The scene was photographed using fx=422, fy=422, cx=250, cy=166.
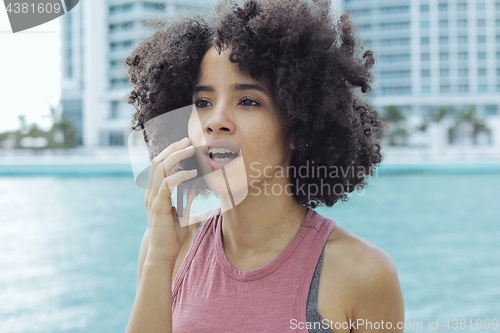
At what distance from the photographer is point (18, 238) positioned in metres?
7.71

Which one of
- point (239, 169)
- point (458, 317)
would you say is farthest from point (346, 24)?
point (458, 317)

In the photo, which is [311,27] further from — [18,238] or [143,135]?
[18,238]

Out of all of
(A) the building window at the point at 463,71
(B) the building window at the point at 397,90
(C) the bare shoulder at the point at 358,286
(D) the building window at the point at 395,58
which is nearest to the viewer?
(C) the bare shoulder at the point at 358,286

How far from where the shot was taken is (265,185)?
A: 1.26 meters

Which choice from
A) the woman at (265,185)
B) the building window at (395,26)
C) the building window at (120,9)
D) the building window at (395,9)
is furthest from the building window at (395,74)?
the woman at (265,185)

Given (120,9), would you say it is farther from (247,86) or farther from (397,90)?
(247,86)

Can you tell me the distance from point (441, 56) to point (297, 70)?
4605 cm

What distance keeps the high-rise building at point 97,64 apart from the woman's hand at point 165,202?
35326 millimetres

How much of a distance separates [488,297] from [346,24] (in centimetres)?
554

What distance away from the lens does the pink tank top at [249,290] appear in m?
1.12

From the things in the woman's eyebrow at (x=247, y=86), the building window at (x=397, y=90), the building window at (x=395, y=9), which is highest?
the building window at (x=395, y=9)

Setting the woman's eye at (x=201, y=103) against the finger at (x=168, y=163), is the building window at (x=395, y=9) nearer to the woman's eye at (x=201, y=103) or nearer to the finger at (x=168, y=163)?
the woman's eye at (x=201, y=103)

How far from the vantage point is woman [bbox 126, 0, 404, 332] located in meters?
1.13

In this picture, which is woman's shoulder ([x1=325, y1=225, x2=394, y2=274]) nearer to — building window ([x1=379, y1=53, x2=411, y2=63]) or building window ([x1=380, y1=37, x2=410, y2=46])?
building window ([x1=379, y1=53, x2=411, y2=63])
